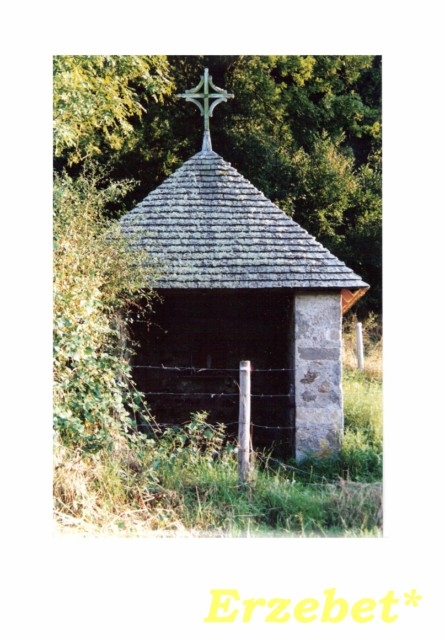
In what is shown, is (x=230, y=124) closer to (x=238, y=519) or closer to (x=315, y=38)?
(x=315, y=38)

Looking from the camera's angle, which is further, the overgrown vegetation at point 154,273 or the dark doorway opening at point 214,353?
the dark doorway opening at point 214,353

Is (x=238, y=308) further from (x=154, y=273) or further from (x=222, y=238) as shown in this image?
(x=154, y=273)

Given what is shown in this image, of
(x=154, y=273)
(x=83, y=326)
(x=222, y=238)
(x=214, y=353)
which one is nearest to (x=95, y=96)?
(x=222, y=238)

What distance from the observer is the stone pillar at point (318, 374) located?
18.9 feet

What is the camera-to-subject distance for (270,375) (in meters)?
6.73

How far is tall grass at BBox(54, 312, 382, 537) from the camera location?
420 centimetres

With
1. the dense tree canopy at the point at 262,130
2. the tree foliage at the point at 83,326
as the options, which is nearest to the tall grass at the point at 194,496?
the tree foliage at the point at 83,326

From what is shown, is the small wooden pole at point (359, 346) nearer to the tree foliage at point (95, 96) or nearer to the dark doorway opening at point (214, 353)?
the dark doorway opening at point (214, 353)

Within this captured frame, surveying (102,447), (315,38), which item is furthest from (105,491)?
(315,38)

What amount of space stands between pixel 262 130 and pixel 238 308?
2.78 m

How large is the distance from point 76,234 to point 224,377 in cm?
264

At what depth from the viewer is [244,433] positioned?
4.84 m

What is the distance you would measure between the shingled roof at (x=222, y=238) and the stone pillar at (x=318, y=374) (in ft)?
0.79

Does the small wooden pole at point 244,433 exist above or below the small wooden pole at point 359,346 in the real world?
below
